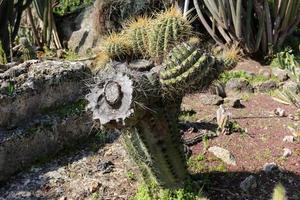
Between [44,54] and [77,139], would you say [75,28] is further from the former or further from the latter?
[77,139]

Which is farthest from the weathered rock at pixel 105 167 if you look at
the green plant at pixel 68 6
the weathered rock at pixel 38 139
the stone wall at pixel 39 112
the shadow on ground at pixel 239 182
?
the green plant at pixel 68 6

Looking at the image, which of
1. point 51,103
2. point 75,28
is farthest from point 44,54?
point 51,103

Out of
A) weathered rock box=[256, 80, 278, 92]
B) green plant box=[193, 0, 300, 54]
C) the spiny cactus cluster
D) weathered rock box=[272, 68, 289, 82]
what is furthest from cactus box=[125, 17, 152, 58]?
green plant box=[193, 0, 300, 54]

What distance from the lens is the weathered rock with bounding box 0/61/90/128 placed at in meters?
4.63

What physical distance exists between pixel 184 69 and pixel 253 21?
428cm

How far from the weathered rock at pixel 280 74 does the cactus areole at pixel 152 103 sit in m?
2.98

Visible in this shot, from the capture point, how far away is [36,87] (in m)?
4.80

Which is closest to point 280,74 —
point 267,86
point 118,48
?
point 267,86

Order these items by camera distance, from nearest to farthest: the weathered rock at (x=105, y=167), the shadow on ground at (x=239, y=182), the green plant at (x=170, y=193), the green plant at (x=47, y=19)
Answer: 1. the green plant at (x=170, y=193)
2. the shadow on ground at (x=239, y=182)
3. the weathered rock at (x=105, y=167)
4. the green plant at (x=47, y=19)

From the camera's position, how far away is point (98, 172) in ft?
14.0

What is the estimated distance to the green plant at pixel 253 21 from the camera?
22.0 feet

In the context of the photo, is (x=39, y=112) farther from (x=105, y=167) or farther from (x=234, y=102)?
(x=234, y=102)

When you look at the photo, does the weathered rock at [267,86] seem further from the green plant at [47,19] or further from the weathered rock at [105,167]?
the green plant at [47,19]

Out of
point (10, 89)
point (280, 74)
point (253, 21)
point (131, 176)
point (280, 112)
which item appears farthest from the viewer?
point (253, 21)
